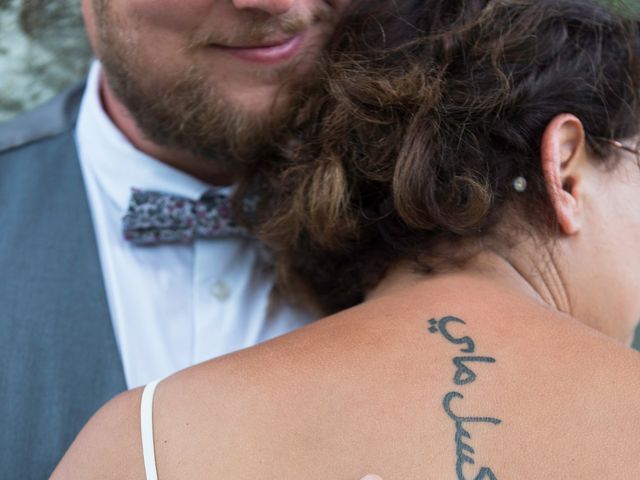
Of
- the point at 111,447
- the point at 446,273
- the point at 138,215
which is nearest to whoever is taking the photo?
the point at 111,447

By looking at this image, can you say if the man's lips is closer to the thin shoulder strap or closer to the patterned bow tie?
the patterned bow tie

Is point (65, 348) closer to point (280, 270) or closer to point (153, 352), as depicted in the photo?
point (153, 352)

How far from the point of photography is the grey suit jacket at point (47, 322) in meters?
1.63

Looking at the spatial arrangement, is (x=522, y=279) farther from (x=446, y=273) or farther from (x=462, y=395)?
(x=462, y=395)

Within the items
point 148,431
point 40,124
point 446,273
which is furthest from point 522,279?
point 40,124

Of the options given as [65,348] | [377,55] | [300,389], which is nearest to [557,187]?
[377,55]

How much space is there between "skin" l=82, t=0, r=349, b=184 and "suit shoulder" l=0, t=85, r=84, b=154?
0.30 meters

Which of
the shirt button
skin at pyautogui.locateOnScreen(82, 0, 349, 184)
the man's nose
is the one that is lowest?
the shirt button

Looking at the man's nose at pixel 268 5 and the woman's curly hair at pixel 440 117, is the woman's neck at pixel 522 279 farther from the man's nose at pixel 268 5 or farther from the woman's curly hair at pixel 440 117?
the man's nose at pixel 268 5

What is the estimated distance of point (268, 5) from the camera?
5.74 ft

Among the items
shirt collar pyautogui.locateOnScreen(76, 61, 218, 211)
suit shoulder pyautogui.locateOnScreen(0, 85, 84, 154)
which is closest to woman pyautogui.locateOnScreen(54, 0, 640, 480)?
shirt collar pyautogui.locateOnScreen(76, 61, 218, 211)

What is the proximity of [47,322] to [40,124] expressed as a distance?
67 centimetres

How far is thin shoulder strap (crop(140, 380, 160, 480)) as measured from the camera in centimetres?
117

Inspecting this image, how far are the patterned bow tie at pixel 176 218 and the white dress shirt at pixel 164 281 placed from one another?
36mm
